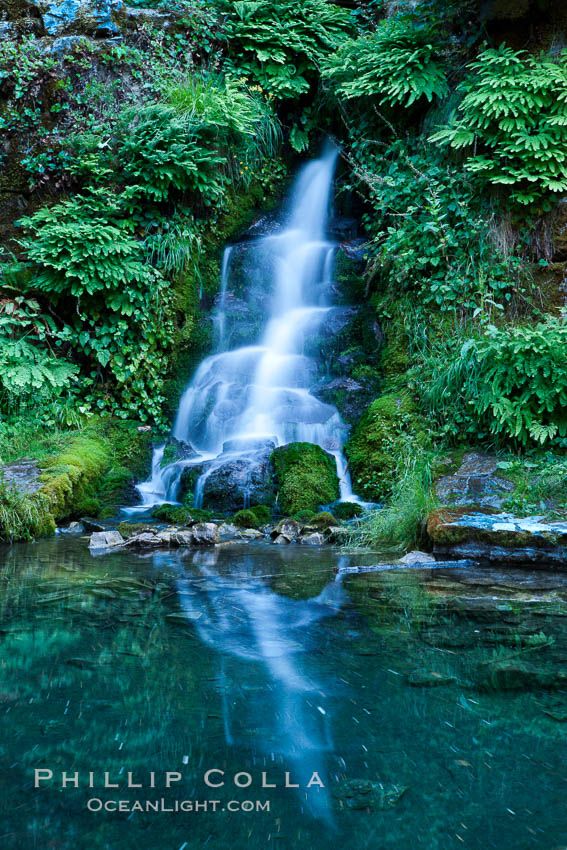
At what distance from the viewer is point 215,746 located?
5.57ft

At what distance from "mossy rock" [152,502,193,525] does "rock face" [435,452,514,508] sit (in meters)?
2.67

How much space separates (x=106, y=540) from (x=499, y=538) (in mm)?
3512

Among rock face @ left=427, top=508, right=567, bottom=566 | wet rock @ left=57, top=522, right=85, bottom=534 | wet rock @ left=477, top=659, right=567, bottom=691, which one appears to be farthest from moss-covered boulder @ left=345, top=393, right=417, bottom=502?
wet rock @ left=477, top=659, right=567, bottom=691

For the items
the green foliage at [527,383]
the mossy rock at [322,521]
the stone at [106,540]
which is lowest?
the mossy rock at [322,521]

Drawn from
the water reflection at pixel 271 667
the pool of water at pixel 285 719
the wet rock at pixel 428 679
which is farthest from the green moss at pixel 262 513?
the wet rock at pixel 428 679

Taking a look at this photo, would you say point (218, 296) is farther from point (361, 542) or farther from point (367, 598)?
point (367, 598)

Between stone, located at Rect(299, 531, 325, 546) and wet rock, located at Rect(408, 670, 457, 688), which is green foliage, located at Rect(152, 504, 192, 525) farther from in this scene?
wet rock, located at Rect(408, 670, 457, 688)

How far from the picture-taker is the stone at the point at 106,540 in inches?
215

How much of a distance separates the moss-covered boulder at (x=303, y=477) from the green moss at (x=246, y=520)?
1.86 feet

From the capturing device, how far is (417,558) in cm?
474

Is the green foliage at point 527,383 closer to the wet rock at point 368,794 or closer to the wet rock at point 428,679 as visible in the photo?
the wet rock at point 428,679

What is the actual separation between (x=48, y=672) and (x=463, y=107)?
26.4 feet

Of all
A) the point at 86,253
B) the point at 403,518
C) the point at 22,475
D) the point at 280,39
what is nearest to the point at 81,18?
the point at 280,39

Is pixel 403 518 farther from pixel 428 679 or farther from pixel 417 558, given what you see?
pixel 428 679
